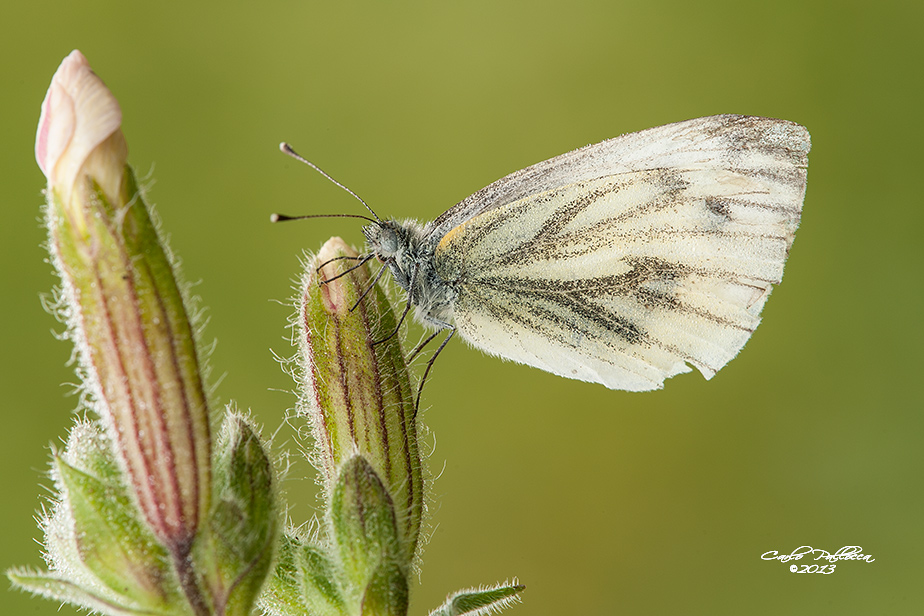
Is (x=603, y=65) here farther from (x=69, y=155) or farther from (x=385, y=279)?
(x=69, y=155)

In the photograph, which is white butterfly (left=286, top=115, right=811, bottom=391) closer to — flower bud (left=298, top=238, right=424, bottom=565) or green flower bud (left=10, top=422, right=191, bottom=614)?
flower bud (left=298, top=238, right=424, bottom=565)

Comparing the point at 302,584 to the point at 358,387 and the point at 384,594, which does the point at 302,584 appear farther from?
the point at 358,387

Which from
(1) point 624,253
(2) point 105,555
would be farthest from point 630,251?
(2) point 105,555

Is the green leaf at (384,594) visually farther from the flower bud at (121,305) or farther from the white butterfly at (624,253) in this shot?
the white butterfly at (624,253)

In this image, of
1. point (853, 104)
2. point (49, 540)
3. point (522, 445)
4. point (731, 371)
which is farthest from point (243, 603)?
point (853, 104)

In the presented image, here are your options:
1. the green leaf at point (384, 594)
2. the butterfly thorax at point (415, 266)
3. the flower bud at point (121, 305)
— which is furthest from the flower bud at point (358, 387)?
the butterfly thorax at point (415, 266)

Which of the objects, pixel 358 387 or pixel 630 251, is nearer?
pixel 358 387

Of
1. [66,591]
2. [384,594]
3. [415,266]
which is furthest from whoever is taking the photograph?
[415,266]
